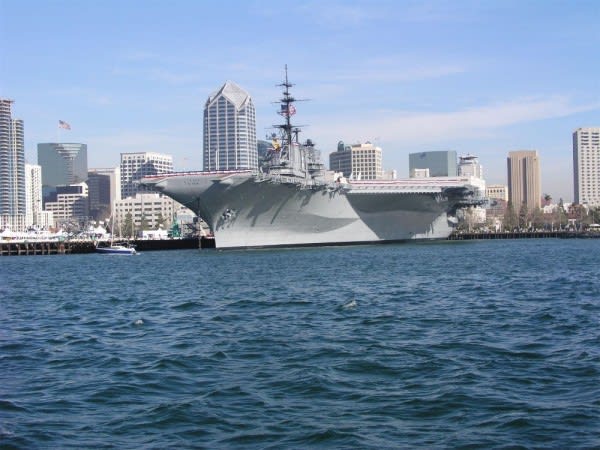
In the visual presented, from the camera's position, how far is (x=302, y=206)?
200ft

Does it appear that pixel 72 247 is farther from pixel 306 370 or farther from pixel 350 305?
pixel 306 370

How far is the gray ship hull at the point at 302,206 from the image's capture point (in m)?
56.4

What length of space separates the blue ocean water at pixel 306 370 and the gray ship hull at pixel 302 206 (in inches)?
1174

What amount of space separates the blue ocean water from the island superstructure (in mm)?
30275

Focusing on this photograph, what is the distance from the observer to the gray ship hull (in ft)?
185

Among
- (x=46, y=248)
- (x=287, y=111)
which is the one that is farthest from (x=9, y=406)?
(x=46, y=248)

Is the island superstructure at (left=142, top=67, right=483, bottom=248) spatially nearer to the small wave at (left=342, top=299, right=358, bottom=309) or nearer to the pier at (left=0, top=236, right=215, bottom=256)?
the pier at (left=0, top=236, right=215, bottom=256)

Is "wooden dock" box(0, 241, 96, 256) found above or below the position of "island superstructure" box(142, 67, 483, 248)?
below

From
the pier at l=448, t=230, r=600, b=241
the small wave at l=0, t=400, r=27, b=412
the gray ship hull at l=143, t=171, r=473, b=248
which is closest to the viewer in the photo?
the small wave at l=0, t=400, r=27, b=412

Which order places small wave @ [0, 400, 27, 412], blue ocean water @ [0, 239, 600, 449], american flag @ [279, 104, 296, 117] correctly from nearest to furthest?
blue ocean water @ [0, 239, 600, 449], small wave @ [0, 400, 27, 412], american flag @ [279, 104, 296, 117]

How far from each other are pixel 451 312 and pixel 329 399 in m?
9.66

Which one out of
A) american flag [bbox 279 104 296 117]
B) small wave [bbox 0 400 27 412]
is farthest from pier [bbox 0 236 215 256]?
small wave [bbox 0 400 27 412]

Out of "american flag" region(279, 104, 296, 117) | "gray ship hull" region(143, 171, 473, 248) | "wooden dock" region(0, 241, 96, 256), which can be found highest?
"american flag" region(279, 104, 296, 117)

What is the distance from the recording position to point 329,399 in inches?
456
